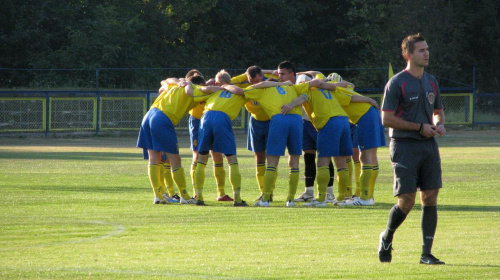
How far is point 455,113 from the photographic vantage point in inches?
1535

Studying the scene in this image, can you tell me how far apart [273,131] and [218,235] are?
3.06 meters

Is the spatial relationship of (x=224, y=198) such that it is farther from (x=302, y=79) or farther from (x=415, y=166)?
(x=415, y=166)

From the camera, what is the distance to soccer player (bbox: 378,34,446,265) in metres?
7.23

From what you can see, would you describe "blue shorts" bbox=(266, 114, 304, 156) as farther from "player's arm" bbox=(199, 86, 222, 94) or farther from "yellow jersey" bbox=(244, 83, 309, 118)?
"player's arm" bbox=(199, 86, 222, 94)

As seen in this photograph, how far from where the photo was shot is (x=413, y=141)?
287 inches

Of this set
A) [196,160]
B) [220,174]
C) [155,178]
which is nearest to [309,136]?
[220,174]

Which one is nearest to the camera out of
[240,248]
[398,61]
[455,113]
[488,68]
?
[240,248]

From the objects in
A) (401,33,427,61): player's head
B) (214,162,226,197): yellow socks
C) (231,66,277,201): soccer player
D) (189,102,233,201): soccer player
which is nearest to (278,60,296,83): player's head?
(231,66,277,201): soccer player

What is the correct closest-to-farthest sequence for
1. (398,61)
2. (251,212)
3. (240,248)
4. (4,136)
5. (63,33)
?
(240,248)
(251,212)
(4,136)
(63,33)
(398,61)

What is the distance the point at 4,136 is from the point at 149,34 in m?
13.2

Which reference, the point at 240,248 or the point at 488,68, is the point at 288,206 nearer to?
the point at 240,248

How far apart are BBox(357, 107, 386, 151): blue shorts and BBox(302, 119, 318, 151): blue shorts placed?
77 centimetres

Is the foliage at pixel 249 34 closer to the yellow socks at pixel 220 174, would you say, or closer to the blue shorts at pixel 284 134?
the yellow socks at pixel 220 174

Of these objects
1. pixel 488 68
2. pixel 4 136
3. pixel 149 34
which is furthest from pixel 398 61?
pixel 4 136
